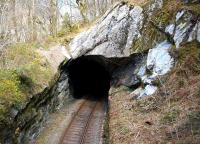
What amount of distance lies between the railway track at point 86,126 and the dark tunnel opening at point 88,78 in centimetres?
394

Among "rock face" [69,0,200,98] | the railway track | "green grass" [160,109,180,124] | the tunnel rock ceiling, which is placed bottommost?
the railway track

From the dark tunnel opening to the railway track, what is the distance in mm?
3939

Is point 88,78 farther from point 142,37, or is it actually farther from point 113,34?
point 142,37

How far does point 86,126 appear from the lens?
2316 cm

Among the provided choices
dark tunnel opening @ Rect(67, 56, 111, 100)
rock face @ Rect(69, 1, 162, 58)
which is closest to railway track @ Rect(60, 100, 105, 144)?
dark tunnel opening @ Rect(67, 56, 111, 100)

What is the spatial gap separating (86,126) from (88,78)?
19.1 meters

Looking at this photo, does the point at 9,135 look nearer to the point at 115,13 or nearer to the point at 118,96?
the point at 118,96

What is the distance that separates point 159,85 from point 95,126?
5563mm

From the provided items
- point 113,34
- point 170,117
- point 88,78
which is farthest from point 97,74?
point 170,117

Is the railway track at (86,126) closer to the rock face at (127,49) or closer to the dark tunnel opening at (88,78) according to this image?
the rock face at (127,49)

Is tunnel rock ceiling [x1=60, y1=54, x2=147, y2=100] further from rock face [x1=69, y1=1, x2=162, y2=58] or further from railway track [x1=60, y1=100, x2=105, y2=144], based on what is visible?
→ railway track [x1=60, y1=100, x2=105, y2=144]

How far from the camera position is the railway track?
67.7ft

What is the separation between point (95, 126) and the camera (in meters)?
23.5

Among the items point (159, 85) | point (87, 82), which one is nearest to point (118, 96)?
point (159, 85)
